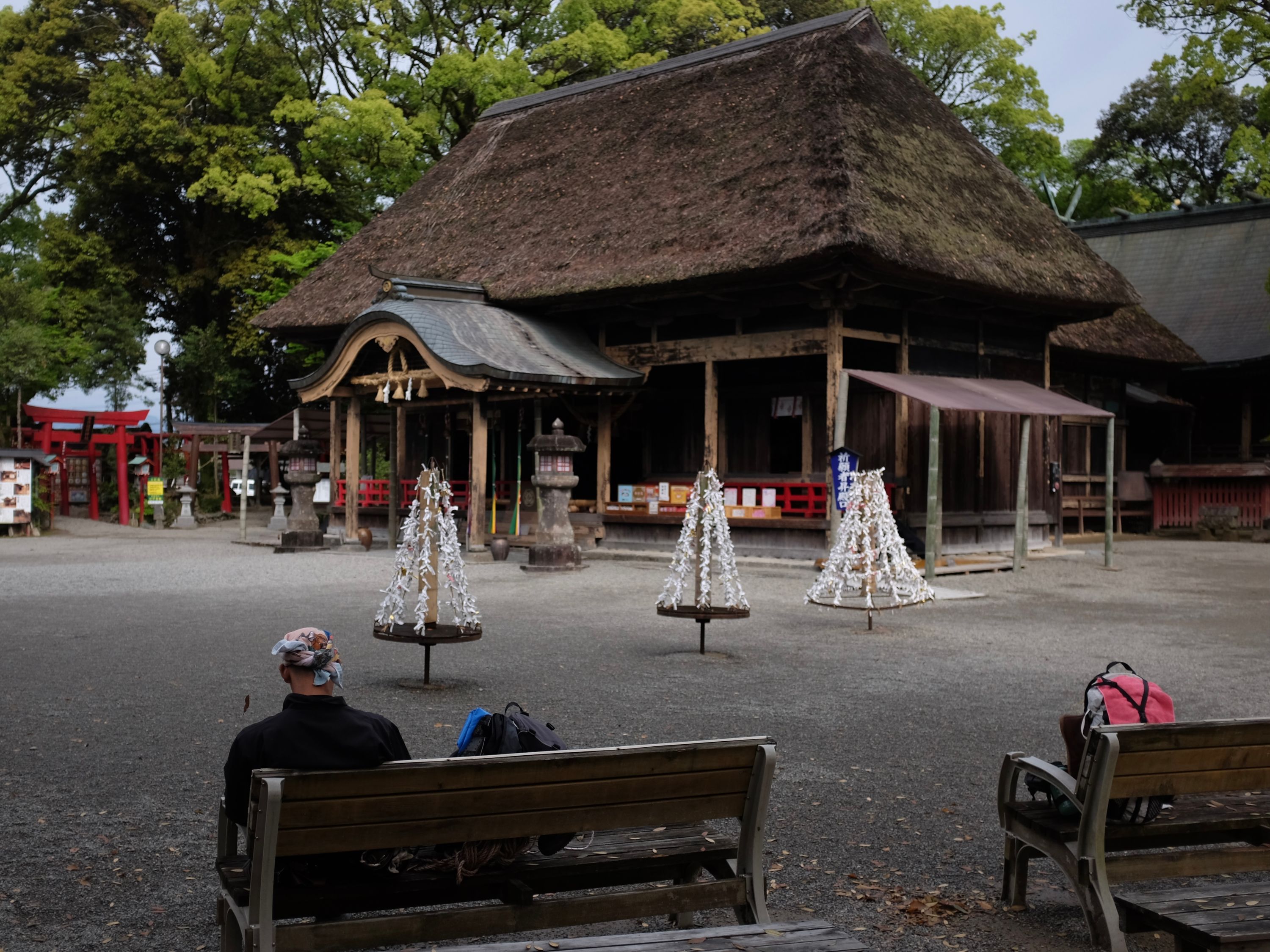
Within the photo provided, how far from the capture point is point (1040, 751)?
20.9 feet

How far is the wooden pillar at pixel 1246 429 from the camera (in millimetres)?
24844

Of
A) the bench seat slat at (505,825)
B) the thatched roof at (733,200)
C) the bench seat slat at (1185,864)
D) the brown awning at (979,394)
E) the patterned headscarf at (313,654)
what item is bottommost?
the bench seat slat at (1185,864)

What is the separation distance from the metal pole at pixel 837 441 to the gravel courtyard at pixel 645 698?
867 mm

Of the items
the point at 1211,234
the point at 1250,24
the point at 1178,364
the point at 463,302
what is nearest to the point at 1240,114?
the point at 1211,234

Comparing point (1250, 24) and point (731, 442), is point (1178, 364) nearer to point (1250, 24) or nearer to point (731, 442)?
point (1250, 24)

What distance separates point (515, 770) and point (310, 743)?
23.1 inches

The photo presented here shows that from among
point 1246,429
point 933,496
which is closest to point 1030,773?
point 933,496

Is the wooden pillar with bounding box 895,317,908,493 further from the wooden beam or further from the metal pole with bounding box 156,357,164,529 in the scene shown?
the metal pole with bounding box 156,357,164,529

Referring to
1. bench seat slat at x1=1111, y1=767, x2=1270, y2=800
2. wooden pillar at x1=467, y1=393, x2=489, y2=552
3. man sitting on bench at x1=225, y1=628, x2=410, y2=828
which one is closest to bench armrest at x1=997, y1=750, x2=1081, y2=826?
bench seat slat at x1=1111, y1=767, x2=1270, y2=800

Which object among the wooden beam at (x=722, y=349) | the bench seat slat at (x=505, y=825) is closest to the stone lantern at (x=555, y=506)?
the wooden beam at (x=722, y=349)

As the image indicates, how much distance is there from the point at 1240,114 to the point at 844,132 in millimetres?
26259

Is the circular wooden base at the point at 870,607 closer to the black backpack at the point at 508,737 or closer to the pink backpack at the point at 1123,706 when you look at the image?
the pink backpack at the point at 1123,706

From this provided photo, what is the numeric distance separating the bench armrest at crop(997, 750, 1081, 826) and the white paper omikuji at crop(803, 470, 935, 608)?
249 inches

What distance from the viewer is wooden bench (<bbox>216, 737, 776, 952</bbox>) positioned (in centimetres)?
303
